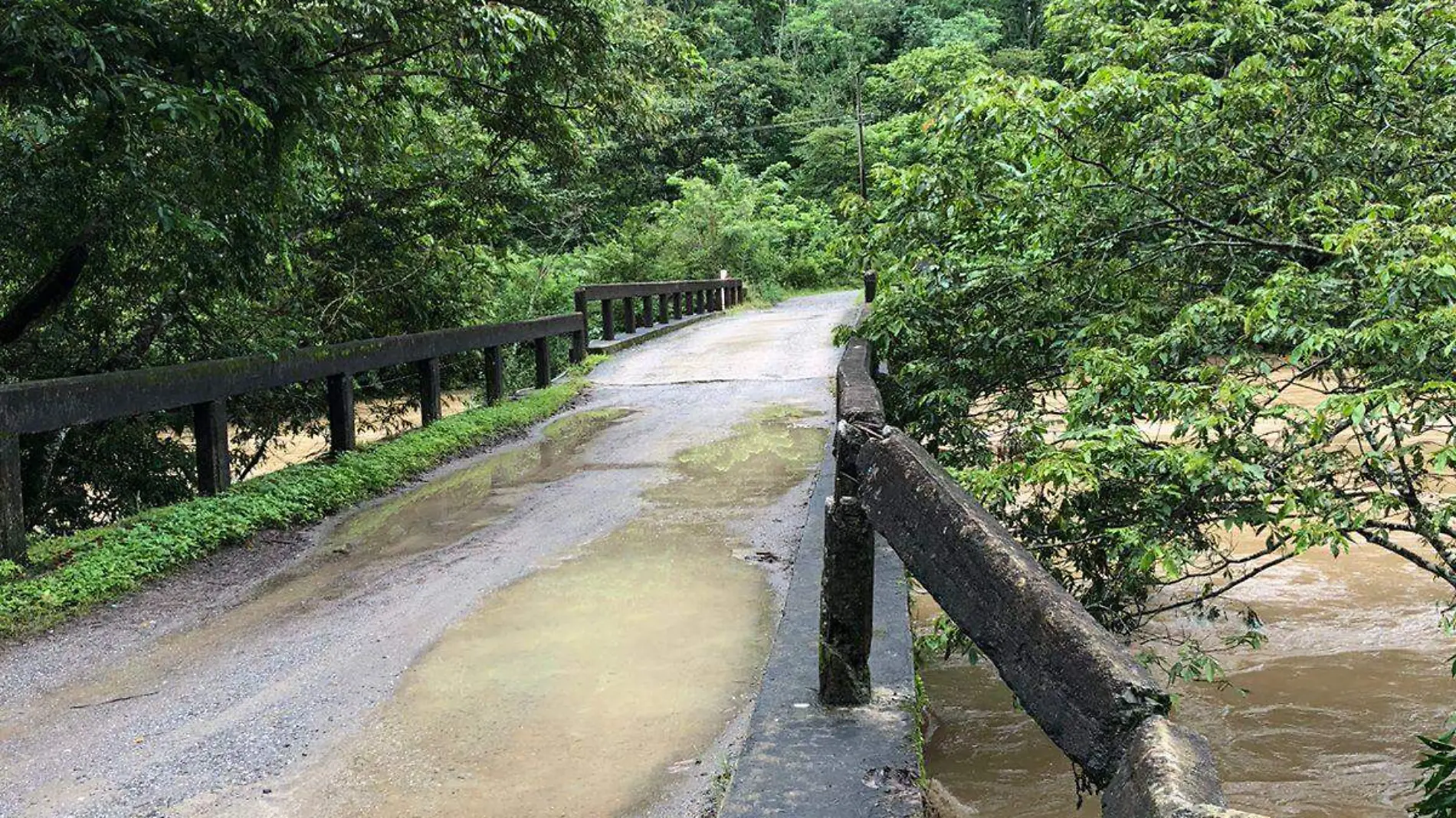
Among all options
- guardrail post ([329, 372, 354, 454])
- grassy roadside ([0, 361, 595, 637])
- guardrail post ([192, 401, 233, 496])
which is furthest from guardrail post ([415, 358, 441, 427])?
guardrail post ([192, 401, 233, 496])

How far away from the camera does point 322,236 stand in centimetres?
1006

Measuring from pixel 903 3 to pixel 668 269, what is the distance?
42902 mm

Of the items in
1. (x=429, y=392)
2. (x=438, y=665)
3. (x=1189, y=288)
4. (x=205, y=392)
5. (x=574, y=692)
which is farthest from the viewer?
(x=429, y=392)

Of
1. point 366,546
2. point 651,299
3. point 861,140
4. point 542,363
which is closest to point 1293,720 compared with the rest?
point 366,546

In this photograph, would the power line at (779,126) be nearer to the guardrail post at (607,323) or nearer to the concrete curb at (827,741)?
the guardrail post at (607,323)

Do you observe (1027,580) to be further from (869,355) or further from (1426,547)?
(1426,547)

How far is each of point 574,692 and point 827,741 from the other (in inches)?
49.5

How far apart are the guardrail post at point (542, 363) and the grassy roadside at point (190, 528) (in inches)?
135

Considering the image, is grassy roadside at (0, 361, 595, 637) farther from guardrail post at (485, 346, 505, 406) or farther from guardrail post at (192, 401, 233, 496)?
guardrail post at (485, 346, 505, 406)

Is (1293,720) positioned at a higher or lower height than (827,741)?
lower

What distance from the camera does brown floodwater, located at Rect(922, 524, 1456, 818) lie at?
4.39 metres

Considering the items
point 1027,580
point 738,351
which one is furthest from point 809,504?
point 738,351

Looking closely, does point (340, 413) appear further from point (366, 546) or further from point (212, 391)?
point (366, 546)

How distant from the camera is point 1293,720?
5.12 meters
